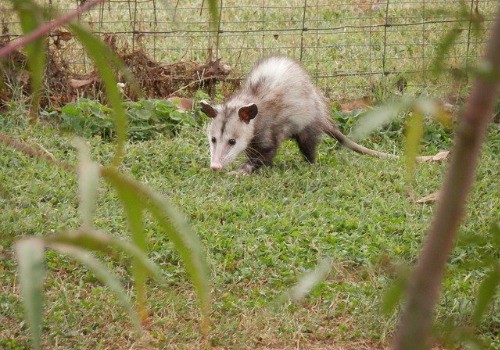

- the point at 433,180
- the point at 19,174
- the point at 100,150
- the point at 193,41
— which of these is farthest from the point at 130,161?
the point at 193,41

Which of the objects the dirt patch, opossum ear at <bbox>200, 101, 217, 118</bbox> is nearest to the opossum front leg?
opossum ear at <bbox>200, 101, 217, 118</bbox>

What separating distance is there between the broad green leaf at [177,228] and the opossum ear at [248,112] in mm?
5083

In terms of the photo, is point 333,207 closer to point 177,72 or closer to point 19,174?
point 19,174

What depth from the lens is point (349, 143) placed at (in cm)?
627

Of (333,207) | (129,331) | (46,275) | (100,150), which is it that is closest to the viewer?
(129,331)

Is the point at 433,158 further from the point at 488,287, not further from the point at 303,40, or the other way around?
the point at 488,287

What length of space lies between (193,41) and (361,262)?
176 inches

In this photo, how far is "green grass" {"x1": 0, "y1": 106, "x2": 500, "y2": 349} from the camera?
3.49 meters

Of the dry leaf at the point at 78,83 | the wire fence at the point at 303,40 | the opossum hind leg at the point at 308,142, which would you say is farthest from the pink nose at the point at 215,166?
the dry leaf at the point at 78,83

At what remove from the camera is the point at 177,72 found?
22.9 feet

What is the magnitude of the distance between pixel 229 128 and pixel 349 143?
2.64 feet

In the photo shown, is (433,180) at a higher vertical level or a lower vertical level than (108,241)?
lower

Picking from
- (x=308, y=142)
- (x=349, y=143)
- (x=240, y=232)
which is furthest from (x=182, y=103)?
(x=240, y=232)

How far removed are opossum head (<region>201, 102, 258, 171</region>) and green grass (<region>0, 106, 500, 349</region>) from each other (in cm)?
12
